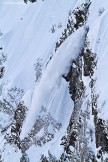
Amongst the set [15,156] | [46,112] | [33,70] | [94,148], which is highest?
[33,70]

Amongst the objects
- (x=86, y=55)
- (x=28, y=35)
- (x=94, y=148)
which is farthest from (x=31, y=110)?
(x=28, y=35)

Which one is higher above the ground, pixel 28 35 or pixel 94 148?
pixel 28 35

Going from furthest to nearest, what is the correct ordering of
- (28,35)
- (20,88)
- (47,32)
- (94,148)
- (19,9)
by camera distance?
(19,9) < (28,35) < (47,32) < (20,88) < (94,148)

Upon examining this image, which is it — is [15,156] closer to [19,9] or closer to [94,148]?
[94,148]

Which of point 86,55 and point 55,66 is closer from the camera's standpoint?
point 86,55

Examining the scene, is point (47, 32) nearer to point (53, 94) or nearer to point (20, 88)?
point (20, 88)

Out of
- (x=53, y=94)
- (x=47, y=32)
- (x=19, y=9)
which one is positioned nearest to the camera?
(x=53, y=94)
